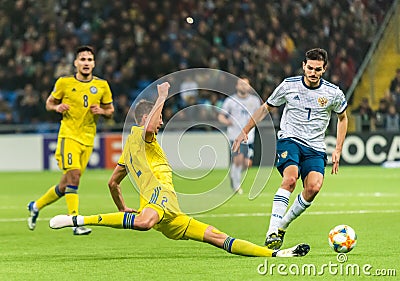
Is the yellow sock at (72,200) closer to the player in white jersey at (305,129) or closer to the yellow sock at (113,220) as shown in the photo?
the player in white jersey at (305,129)

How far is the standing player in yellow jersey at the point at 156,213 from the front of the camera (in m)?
8.09

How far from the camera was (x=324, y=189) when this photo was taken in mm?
17484

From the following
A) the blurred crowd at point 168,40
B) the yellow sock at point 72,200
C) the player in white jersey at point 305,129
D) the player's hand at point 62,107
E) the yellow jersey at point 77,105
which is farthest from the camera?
the blurred crowd at point 168,40

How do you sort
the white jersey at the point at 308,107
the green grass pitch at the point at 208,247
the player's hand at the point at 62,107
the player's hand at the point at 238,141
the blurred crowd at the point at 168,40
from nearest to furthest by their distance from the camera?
the green grass pitch at the point at 208,247 → the player's hand at the point at 238,141 → the white jersey at the point at 308,107 → the player's hand at the point at 62,107 → the blurred crowd at the point at 168,40

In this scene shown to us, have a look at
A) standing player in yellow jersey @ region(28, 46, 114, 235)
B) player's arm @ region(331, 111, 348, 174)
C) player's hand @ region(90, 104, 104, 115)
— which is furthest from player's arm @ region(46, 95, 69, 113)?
player's arm @ region(331, 111, 348, 174)

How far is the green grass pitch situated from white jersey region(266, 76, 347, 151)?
1061 mm

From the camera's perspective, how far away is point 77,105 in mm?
11438

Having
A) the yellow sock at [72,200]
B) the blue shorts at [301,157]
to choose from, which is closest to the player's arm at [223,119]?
the yellow sock at [72,200]

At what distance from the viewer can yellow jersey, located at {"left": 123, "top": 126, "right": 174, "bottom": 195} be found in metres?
8.38

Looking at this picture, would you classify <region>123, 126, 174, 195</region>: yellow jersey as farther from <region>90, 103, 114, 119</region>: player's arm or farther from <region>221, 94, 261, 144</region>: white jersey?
<region>221, 94, 261, 144</region>: white jersey

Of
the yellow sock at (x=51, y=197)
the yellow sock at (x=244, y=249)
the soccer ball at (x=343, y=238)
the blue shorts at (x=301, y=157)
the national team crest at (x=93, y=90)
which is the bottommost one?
the yellow sock at (x=51, y=197)

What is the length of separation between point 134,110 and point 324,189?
9482mm

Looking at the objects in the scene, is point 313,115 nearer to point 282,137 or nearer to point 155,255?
point 282,137

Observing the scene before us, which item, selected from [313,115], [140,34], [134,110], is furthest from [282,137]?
[140,34]
